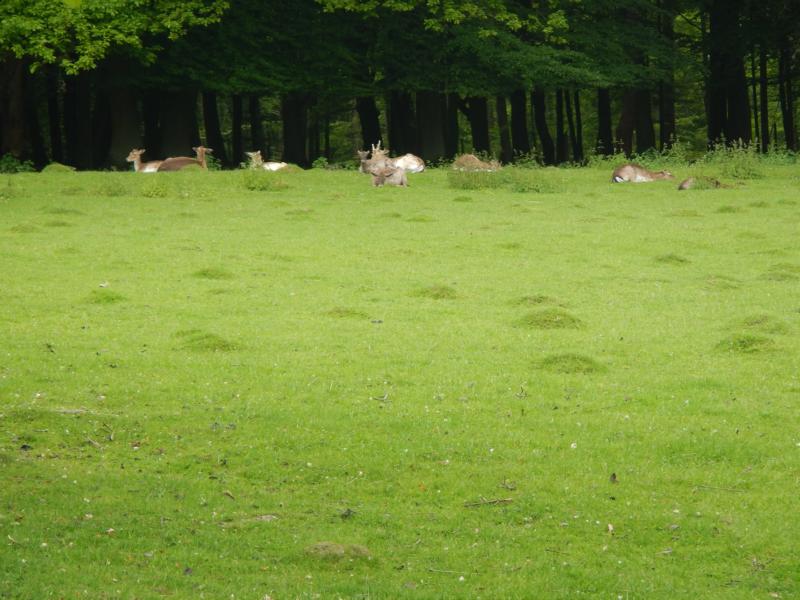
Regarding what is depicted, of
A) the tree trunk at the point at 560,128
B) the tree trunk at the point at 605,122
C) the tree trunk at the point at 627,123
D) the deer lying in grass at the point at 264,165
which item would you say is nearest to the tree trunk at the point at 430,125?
the tree trunk at the point at 605,122

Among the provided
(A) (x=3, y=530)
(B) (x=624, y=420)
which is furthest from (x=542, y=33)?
(A) (x=3, y=530)

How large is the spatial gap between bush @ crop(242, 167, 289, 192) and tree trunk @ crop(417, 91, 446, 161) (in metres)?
12.3

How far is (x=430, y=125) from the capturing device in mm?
40969

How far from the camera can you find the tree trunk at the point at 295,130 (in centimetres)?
4162

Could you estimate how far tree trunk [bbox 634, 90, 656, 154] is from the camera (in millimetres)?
44812

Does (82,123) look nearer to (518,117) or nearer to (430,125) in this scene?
(430,125)

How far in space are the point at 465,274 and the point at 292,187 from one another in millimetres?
11960

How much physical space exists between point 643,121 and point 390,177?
18.6m

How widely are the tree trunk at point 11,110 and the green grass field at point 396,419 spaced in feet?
50.0

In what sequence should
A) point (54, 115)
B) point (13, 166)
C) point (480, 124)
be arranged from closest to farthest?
point (13, 166) < point (480, 124) < point (54, 115)

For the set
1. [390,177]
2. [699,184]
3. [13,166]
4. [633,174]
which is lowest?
[699,184]

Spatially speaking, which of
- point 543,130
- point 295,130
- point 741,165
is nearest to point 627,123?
point 543,130

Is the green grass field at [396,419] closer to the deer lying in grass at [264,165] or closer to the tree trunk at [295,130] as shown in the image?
the deer lying in grass at [264,165]

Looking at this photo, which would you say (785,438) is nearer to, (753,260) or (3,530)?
(3,530)
